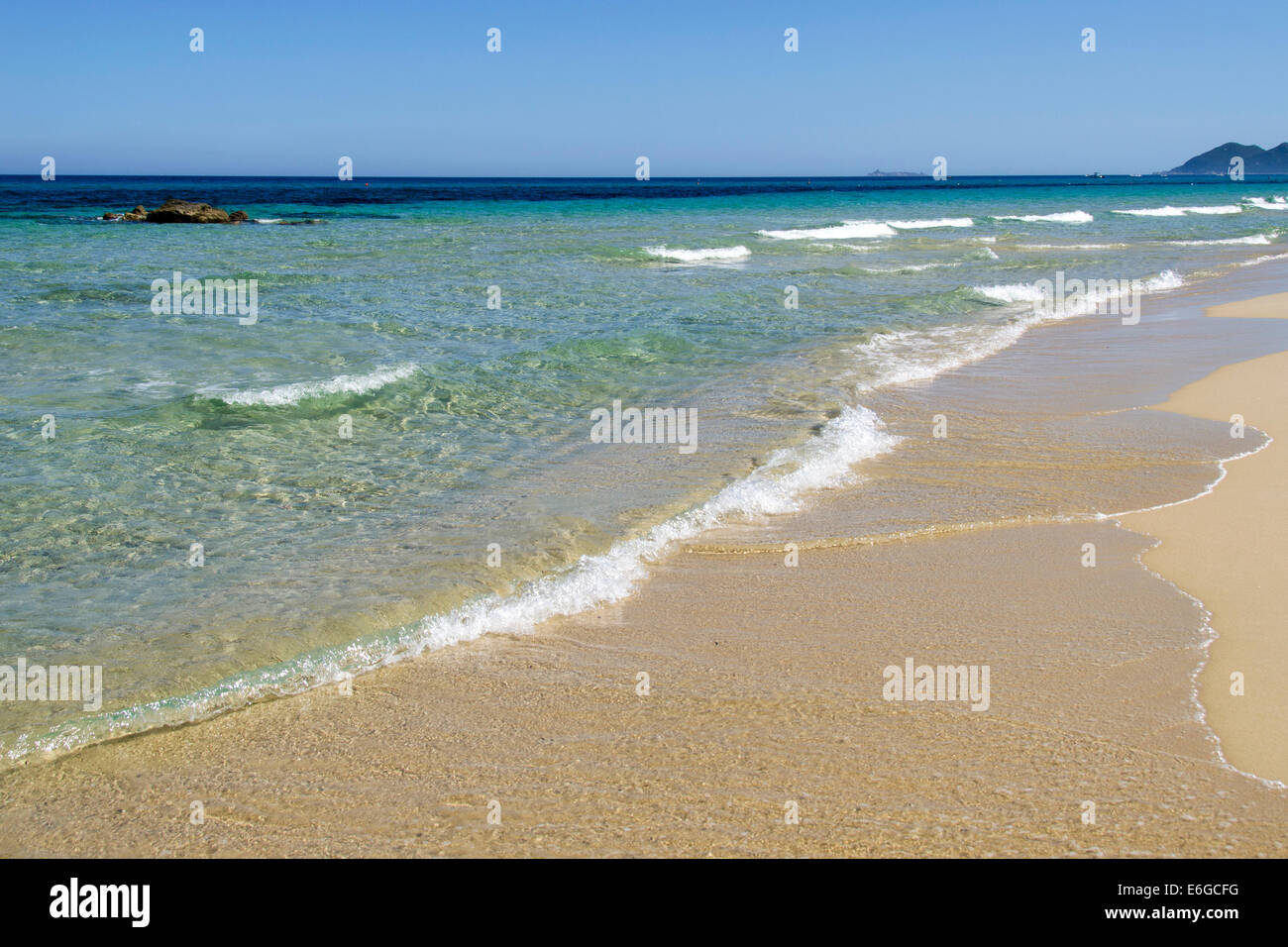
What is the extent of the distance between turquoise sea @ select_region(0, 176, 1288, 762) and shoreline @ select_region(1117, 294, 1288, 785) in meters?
2.32

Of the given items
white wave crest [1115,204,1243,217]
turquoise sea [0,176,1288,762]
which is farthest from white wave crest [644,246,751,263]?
white wave crest [1115,204,1243,217]

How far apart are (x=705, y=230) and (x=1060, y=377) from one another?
26.8m

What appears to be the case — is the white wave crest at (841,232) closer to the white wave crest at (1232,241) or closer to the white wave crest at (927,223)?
the white wave crest at (927,223)

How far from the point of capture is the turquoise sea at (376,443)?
14.7 ft

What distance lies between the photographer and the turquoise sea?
4.49 meters

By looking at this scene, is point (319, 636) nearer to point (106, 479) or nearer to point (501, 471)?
point (501, 471)

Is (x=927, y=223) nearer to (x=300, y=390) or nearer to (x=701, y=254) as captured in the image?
(x=701, y=254)

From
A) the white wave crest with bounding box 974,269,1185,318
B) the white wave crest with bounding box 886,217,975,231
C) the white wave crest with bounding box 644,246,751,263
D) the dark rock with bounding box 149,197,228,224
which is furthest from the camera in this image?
the white wave crest with bounding box 886,217,975,231

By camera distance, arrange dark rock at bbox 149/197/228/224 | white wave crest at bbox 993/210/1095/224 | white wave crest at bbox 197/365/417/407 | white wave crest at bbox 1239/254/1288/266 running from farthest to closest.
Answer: white wave crest at bbox 993/210/1095/224
dark rock at bbox 149/197/228/224
white wave crest at bbox 1239/254/1288/266
white wave crest at bbox 197/365/417/407

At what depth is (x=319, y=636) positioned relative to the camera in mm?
4375

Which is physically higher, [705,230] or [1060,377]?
[705,230]

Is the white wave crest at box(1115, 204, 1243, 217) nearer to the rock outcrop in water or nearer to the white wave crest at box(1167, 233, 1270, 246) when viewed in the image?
the white wave crest at box(1167, 233, 1270, 246)
